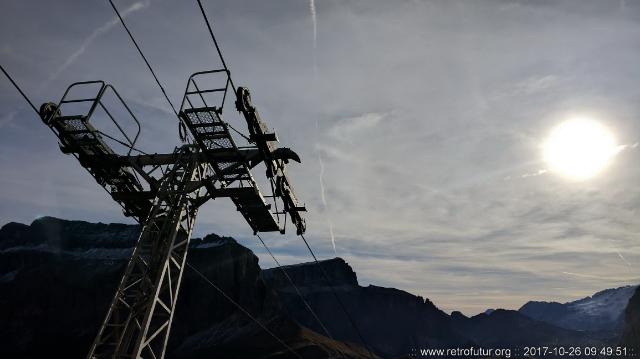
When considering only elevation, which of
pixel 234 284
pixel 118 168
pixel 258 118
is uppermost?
pixel 234 284

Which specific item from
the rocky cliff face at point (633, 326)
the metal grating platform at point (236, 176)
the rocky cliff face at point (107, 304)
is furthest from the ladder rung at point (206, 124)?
the rocky cliff face at point (633, 326)

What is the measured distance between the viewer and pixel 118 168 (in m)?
12.4

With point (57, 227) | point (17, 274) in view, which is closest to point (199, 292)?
point (17, 274)

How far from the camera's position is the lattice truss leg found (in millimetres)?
10453

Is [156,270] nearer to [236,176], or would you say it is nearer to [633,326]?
[236,176]

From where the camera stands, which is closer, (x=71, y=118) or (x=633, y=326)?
(x=71, y=118)

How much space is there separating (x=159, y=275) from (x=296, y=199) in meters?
5.71

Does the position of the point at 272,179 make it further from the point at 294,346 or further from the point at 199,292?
the point at 199,292

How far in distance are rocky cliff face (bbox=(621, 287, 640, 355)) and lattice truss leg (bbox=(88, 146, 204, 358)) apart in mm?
196151

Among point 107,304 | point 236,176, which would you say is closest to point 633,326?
point 107,304

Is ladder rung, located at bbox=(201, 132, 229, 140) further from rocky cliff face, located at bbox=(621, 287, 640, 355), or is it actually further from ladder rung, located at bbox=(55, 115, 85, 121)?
rocky cliff face, located at bbox=(621, 287, 640, 355)

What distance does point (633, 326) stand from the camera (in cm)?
16250

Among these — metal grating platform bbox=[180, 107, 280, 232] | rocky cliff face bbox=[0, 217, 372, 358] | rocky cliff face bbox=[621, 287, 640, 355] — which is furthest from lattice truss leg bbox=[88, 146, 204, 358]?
rocky cliff face bbox=[621, 287, 640, 355]

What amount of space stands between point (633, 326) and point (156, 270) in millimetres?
204247
